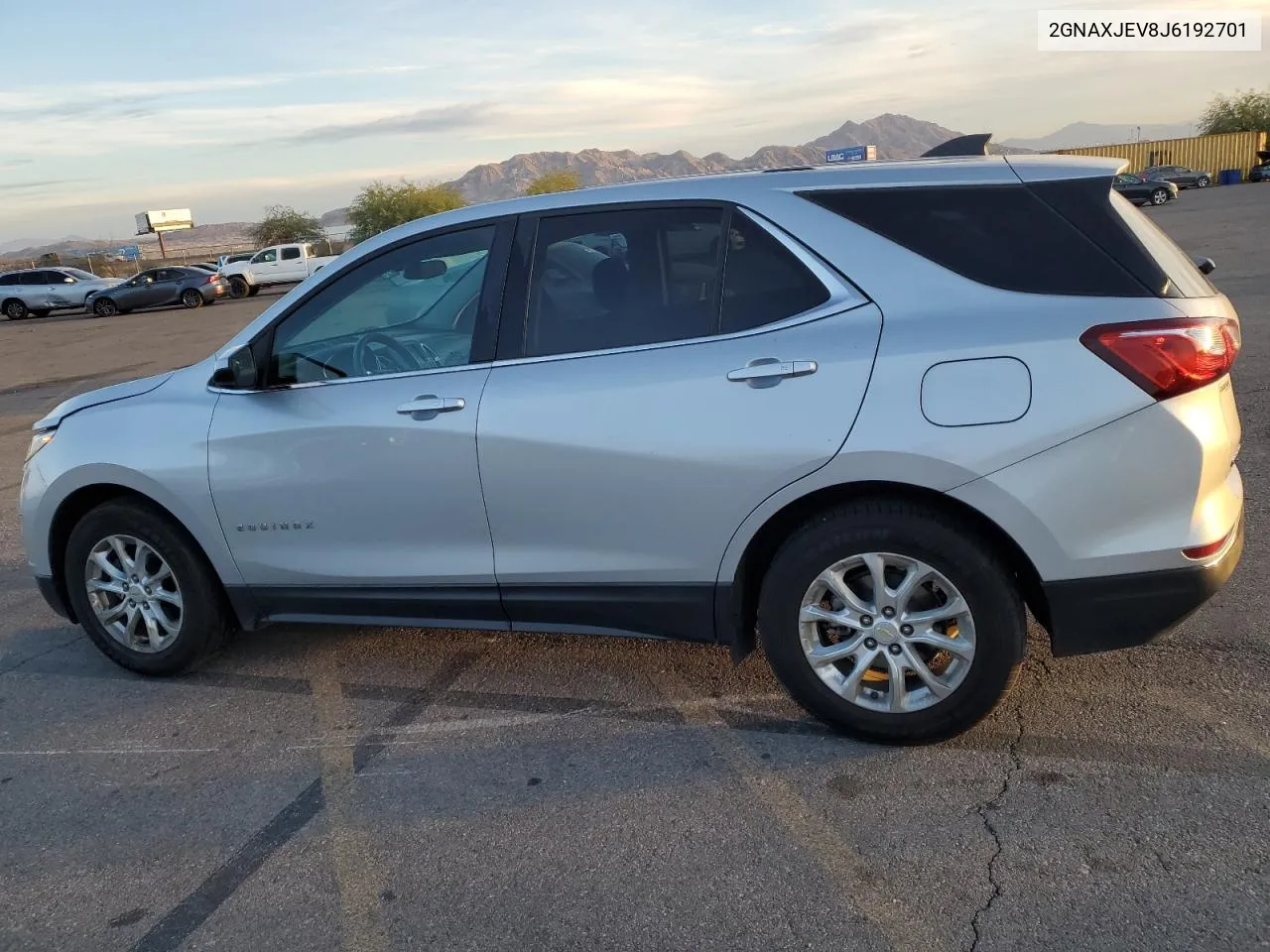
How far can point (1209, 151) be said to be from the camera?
68.9 meters

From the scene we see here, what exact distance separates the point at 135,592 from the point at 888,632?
3092 millimetres

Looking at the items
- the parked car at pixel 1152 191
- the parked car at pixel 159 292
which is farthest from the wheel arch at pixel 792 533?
the parked car at pixel 1152 191

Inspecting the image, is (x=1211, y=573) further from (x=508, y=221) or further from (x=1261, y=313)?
(x=1261, y=313)

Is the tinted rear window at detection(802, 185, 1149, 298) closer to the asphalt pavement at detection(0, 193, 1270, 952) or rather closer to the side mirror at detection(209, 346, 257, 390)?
the asphalt pavement at detection(0, 193, 1270, 952)

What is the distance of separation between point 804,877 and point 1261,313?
37.7 feet

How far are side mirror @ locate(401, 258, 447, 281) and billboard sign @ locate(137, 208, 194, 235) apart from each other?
81.9m

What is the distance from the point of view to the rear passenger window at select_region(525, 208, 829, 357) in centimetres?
343

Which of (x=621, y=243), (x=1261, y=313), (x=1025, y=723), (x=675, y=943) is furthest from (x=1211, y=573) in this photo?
(x=1261, y=313)

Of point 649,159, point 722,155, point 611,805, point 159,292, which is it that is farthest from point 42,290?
point 649,159

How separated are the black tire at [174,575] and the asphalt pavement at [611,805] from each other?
138 mm

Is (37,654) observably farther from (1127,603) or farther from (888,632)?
(1127,603)

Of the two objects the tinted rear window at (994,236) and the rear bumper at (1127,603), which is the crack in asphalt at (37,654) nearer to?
the tinted rear window at (994,236)

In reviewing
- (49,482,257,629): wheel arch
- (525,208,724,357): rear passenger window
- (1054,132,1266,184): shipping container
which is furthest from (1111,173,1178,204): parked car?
(49,482,257,629): wheel arch

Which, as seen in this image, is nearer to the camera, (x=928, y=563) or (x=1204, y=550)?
(x=1204, y=550)
